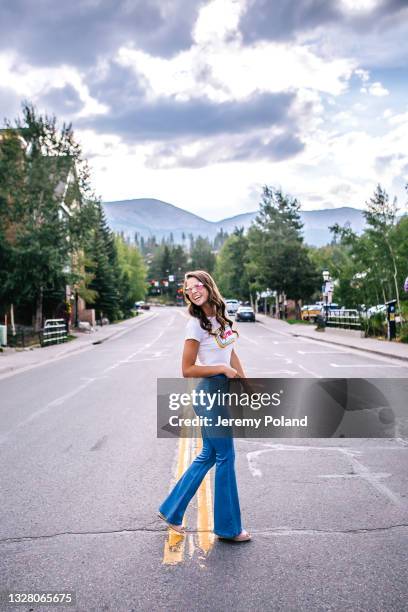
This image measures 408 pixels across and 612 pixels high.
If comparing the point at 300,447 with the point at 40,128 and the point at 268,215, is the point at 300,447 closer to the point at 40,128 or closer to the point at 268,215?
the point at 40,128

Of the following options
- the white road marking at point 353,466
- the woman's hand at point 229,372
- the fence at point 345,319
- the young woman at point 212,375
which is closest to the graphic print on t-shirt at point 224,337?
the young woman at point 212,375

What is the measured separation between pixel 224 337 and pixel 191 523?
1706mm

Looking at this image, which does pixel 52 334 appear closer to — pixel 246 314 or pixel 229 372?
pixel 229 372

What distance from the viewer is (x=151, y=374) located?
1758 centimetres

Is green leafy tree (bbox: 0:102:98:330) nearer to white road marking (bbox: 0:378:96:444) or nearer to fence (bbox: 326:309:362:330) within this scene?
fence (bbox: 326:309:362:330)

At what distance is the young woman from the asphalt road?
9.1 inches

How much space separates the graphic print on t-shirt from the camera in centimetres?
481

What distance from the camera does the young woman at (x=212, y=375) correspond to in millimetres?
4793

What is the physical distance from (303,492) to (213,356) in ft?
7.47

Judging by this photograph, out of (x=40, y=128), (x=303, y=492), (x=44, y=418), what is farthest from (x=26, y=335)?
(x=303, y=492)

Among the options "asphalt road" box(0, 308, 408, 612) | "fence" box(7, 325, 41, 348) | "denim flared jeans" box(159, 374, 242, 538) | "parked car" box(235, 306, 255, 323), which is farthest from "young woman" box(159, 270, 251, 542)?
"parked car" box(235, 306, 255, 323)

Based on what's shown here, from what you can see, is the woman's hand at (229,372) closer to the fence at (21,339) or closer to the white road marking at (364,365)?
the white road marking at (364,365)

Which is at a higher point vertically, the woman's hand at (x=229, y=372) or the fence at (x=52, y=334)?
the woman's hand at (x=229, y=372)

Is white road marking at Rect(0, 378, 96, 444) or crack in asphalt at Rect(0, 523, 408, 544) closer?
crack in asphalt at Rect(0, 523, 408, 544)
